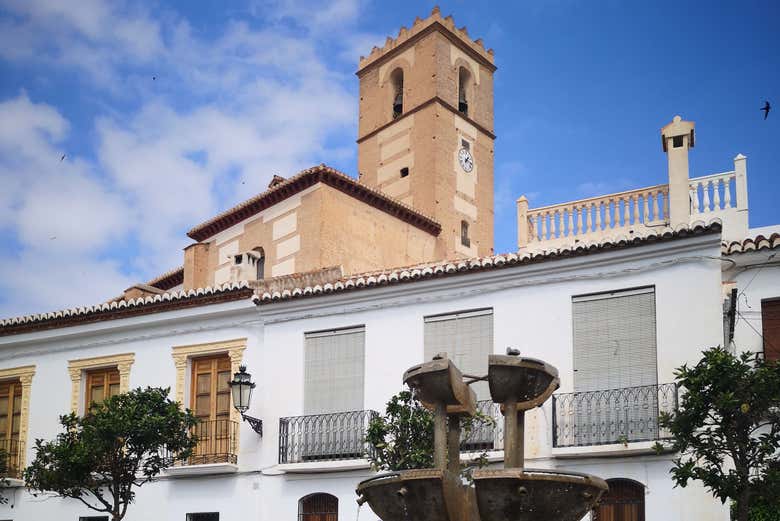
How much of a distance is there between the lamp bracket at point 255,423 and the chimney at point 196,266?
10.2 m

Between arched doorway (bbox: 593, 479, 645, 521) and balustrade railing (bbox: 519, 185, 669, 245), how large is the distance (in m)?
→ 5.47

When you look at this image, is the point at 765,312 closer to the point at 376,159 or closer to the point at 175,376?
the point at 175,376

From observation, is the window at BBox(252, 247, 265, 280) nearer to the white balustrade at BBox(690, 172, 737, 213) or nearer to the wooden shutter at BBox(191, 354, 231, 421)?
the wooden shutter at BBox(191, 354, 231, 421)

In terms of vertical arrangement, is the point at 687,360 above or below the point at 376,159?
A: below

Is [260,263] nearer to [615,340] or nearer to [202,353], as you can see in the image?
[202,353]

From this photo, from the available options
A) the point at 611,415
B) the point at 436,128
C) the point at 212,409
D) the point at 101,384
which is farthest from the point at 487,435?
the point at 436,128

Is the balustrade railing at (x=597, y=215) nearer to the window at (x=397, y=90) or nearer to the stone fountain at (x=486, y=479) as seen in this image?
the stone fountain at (x=486, y=479)

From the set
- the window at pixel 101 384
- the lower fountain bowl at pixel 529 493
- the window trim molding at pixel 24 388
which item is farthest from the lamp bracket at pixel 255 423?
the lower fountain bowl at pixel 529 493

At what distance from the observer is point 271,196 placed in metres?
26.3

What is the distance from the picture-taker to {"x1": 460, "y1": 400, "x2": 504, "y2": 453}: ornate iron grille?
16.1 metres

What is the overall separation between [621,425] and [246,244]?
14.1 metres

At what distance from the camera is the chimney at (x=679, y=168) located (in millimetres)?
18297

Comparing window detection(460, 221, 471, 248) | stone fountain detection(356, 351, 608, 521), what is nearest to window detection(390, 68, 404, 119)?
window detection(460, 221, 471, 248)

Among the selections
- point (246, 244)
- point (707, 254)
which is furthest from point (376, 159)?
point (707, 254)
